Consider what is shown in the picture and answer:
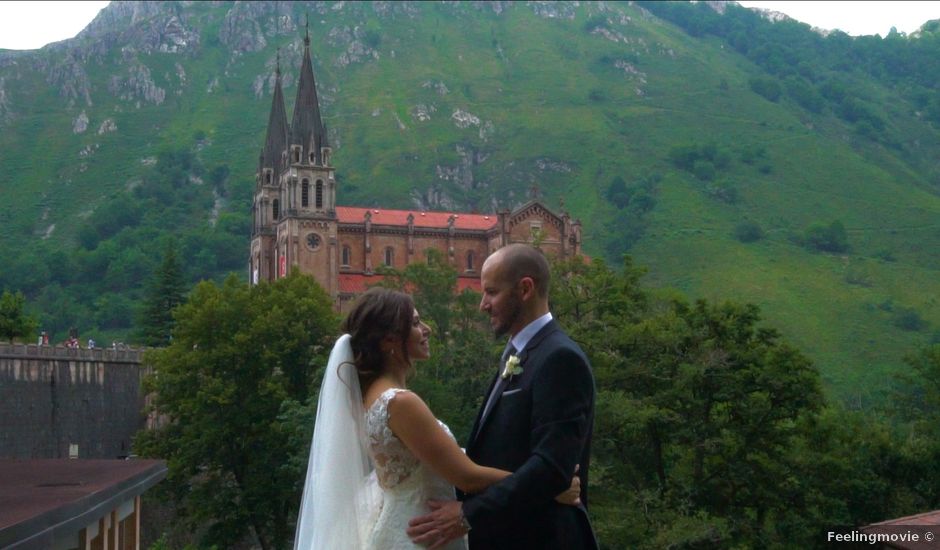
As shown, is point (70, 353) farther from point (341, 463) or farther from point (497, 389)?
point (497, 389)

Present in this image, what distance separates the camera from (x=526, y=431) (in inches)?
285

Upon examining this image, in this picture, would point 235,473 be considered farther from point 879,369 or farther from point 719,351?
point 879,369

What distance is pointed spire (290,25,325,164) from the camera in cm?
8738

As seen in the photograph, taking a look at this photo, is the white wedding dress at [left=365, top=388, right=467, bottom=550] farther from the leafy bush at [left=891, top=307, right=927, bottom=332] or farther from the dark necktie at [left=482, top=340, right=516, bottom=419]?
the leafy bush at [left=891, top=307, right=927, bottom=332]

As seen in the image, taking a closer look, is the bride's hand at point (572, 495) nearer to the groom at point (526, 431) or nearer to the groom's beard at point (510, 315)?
the groom at point (526, 431)

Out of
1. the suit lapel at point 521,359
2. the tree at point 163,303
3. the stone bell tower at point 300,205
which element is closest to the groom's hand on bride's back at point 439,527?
the suit lapel at point 521,359

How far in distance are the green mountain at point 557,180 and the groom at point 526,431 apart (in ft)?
286

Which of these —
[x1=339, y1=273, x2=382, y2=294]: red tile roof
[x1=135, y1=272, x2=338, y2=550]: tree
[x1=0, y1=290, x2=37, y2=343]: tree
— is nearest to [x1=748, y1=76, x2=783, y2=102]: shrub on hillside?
[x1=339, y1=273, x2=382, y2=294]: red tile roof

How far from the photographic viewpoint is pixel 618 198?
150 meters

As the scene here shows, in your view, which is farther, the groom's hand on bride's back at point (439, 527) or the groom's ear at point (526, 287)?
the groom's ear at point (526, 287)

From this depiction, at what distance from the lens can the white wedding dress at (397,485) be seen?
23.7 ft

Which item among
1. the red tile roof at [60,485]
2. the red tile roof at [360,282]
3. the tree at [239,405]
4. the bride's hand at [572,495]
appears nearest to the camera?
the bride's hand at [572,495]

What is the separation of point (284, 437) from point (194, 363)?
6.14 m

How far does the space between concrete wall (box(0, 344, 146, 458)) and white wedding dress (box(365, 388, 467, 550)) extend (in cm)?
3978
